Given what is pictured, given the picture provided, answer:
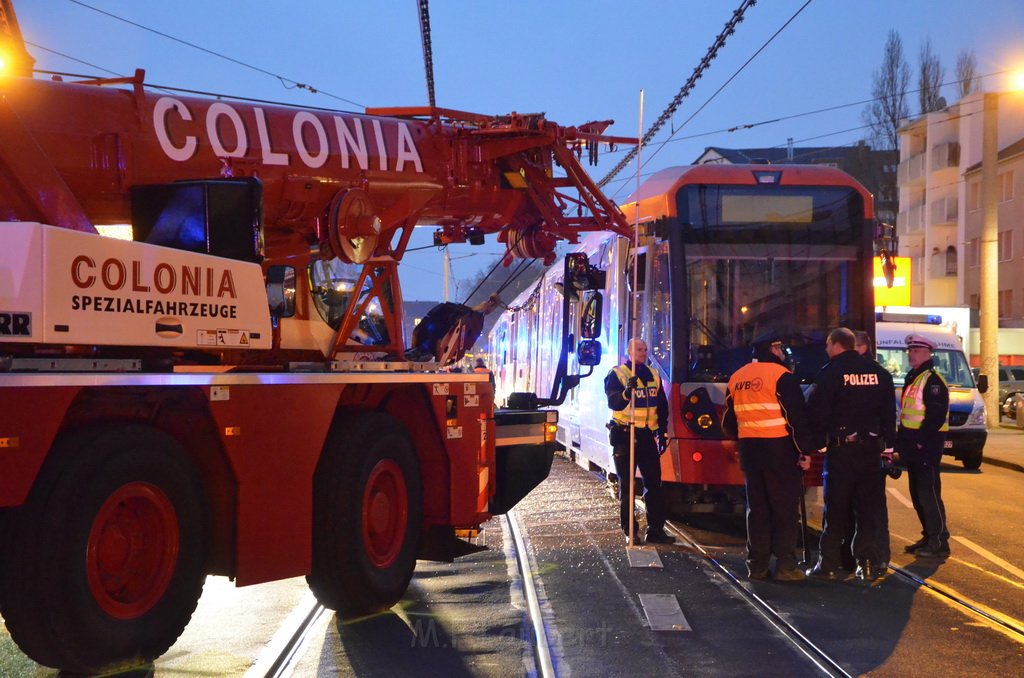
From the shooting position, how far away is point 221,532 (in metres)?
6.52

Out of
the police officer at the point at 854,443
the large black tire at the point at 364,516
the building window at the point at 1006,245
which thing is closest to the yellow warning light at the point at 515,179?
the large black tire at the point at 364,516

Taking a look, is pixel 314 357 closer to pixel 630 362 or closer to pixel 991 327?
pixel 630 362

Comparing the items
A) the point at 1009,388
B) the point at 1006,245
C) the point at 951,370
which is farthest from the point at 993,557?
the point at 1006,245

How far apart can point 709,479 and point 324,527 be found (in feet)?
15.1

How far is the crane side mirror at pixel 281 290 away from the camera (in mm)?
7781

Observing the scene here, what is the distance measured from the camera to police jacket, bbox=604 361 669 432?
35.5 ft

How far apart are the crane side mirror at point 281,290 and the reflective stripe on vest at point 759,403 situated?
348 cm

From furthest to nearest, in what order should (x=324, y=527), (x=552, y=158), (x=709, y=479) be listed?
1. (x=709, y=479)
2. (x=552, y=158)
3. (x=324, y=527)

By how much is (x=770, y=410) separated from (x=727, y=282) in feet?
8.59

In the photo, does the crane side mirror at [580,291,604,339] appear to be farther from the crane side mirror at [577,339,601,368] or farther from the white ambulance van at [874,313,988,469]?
the white ambulance van at [874,313,988,469]

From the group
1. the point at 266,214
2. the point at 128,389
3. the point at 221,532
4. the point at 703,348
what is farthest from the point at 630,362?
the point at 128,389

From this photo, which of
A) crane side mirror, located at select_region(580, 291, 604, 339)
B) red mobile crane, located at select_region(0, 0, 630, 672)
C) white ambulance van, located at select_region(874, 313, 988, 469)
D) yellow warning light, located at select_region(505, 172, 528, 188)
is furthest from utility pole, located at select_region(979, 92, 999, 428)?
yellow warning light, located at select_region(505, 172, 528, 188)

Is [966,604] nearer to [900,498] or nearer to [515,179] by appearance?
[515,179]

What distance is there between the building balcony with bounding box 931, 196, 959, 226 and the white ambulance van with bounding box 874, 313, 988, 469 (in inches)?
1240
